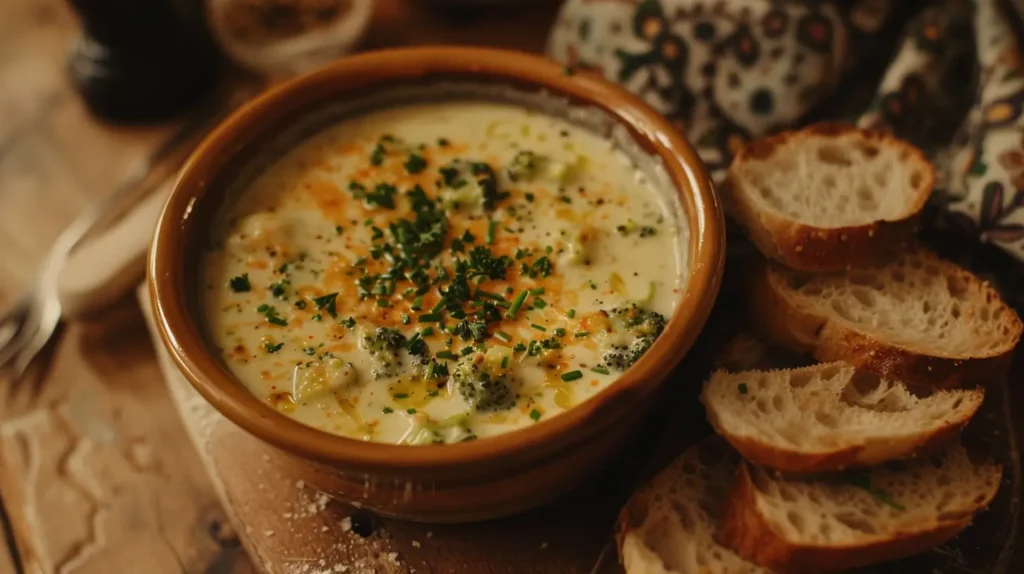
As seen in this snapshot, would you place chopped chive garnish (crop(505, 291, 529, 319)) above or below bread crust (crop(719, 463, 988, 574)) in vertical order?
above

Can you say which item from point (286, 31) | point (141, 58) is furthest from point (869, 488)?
point (141, 58)

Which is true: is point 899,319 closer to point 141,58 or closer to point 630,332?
point 630,332

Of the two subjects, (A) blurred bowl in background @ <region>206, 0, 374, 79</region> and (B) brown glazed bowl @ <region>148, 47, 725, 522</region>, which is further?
(A) blurred bowl in background @ <region>206, 0, 374, 79</region>

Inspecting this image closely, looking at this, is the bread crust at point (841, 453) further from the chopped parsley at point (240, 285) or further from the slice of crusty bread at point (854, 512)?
the chopped parsley at point (240, 285)

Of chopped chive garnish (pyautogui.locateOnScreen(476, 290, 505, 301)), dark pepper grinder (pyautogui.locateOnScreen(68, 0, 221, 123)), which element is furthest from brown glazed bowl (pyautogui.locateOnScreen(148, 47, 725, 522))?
dark pepper grinder (pyautogui.locateOnScreen(68, 0, 221, 123))

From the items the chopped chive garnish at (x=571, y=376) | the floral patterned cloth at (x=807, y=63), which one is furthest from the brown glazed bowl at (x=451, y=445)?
the floral patterned cloth at (x=807, y=63)

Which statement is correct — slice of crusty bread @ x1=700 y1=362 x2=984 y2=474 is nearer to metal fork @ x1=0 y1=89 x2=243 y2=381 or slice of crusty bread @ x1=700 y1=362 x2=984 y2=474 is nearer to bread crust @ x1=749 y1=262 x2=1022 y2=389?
bread crust @ x1=749 y1=262 x2=1022 y2=389

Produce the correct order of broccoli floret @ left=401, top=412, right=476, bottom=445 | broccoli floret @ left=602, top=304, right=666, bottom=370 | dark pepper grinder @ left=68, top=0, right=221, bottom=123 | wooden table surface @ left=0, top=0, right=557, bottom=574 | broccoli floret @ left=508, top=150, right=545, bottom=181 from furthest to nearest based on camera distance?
1. dark pepper grinder @ left=68, top=0, right=221, bottom=123
2. broccoli floret @ left=508, top=150, right=545, bottom=181
3. wooden table surface @ left=0, top=0, right=557, bottom=574
4. broccoli floret @ left=602, top=304, right=666, bottom=370
5. broccoli floret @ left=401, top=412, right=476, bottom=445
